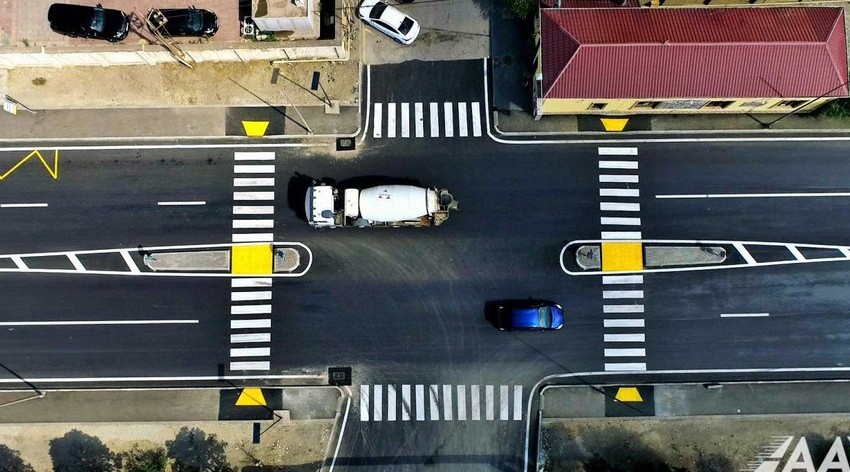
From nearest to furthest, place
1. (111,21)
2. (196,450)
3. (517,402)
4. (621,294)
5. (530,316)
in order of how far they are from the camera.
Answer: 1. (530,316)
2. (111,21)
3. (517,402)
4. (196,450)
5. (621,294)

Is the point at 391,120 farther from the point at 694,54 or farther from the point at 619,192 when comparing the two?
the point at 694,54

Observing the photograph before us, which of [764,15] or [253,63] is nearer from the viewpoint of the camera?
[764,15]

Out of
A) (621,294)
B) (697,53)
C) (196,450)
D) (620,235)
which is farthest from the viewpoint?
(620,235)

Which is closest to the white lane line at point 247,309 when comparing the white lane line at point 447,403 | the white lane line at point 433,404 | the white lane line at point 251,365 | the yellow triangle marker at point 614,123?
the white lane line at point 251,365

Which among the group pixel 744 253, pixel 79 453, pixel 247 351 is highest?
pixel 744 253

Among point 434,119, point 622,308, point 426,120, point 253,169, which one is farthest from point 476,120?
point 622,308

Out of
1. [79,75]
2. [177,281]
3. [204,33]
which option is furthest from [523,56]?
[79,75]

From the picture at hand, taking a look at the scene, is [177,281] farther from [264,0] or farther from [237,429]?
[264,0]
